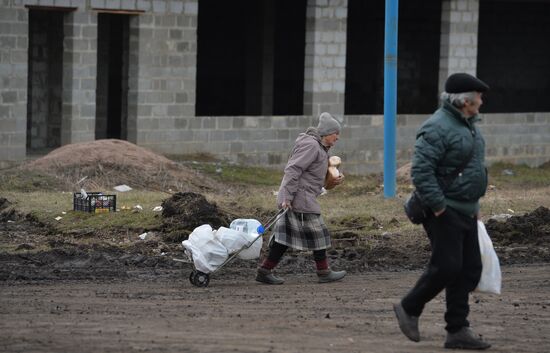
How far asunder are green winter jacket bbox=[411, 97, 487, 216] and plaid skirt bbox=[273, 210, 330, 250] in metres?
2.98

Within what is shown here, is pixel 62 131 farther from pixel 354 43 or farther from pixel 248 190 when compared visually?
pixel 354 43

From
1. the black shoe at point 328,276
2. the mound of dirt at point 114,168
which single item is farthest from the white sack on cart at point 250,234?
the mound of dirt at point 114,168

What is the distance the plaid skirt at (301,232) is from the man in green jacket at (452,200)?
276 centimetres

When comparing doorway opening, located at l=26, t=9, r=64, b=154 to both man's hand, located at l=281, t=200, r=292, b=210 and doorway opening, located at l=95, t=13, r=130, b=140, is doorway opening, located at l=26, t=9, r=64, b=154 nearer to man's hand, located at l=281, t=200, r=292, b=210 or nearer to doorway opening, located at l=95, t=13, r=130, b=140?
doorway opening, located at l=95, t=13, r=130, b=140

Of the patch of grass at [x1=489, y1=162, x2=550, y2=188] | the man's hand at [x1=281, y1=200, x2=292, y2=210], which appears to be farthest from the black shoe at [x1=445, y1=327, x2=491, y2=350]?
the patch of grass at [x1=489, y1=162, x2=550, y2=188]

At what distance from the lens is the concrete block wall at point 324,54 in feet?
76.4

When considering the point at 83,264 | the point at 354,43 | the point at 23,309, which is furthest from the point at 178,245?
the point at 354,43

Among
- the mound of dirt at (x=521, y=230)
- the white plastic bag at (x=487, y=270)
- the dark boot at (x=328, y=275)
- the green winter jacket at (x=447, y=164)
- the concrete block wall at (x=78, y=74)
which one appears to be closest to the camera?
the green winter jacket at (x=447, y=164)

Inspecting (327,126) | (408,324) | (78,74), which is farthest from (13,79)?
(408,324)

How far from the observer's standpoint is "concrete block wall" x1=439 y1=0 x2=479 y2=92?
25.0m

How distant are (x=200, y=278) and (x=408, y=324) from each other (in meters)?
2.96

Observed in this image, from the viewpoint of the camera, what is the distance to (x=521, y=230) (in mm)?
14422

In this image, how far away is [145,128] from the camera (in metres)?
21.5

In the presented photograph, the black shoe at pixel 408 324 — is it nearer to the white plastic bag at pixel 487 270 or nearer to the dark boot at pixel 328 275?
the white plastic bag at pixel 487 270
